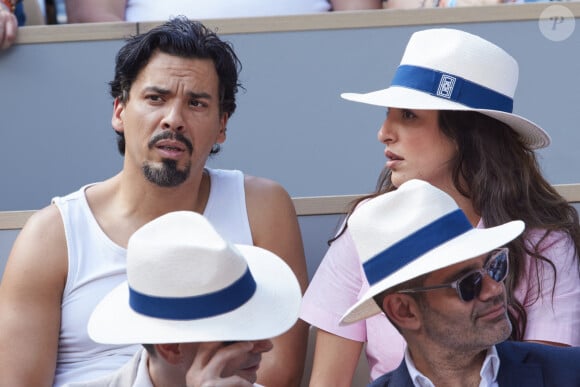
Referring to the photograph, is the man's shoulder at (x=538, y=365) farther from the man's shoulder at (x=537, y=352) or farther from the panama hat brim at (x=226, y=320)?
the panama hat brim at (x=226, y=320)

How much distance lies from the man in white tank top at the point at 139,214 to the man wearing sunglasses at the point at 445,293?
29.6 inches

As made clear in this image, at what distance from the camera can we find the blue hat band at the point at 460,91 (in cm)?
342

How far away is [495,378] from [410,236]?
1.30 feet

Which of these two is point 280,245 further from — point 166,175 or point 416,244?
point 416,244

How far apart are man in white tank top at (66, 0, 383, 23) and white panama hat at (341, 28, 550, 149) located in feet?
4.36

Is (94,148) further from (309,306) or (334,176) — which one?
(309,306)

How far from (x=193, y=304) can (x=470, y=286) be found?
63 centimetres

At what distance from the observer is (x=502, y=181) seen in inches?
135

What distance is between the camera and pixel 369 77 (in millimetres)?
4395

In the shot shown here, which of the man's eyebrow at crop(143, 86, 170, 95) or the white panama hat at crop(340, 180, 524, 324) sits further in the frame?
the man's eyebrow at crop(143, 86, 170, 95)

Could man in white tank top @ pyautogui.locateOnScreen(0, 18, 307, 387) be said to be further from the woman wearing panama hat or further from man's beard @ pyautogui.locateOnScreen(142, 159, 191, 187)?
the woman wearing panama hat

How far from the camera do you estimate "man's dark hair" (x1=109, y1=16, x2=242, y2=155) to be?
12.2 feet

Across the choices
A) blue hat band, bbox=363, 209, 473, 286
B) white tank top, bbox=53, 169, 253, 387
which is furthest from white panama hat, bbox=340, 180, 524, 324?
white tank top, bbox=53, 169, 253, 387
